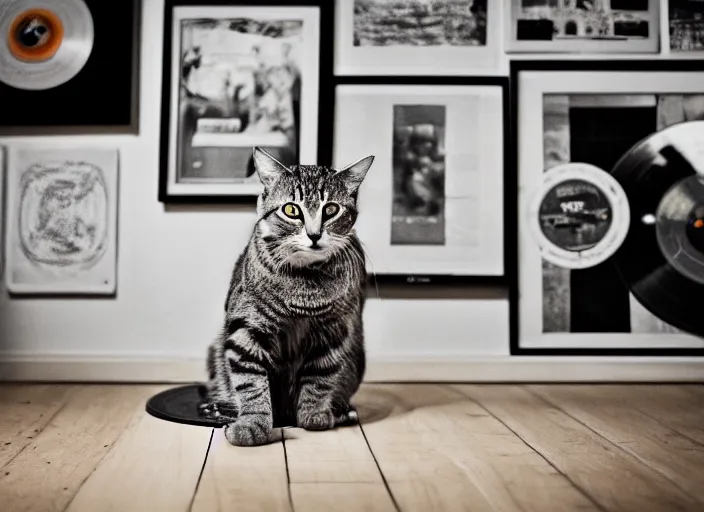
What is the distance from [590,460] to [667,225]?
100 cm

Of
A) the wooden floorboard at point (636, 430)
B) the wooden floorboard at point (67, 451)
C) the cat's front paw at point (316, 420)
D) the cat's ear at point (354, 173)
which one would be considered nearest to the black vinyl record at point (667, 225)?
the wooden floorboard at point (636, 430)

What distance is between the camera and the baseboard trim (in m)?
1.82

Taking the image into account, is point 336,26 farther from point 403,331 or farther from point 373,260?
point 403,331

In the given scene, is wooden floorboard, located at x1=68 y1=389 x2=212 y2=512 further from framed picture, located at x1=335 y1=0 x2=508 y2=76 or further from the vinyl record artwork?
framed picture, located at x1=335 y1=0 x2=508 y2=76

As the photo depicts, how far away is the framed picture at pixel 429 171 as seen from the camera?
1.85 m

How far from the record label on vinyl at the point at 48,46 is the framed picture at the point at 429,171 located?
765 mm

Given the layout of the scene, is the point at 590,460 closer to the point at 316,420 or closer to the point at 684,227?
the point at 316,420

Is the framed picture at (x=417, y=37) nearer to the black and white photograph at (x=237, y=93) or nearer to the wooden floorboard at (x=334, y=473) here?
the black and white photograph at (x=237, y=93)

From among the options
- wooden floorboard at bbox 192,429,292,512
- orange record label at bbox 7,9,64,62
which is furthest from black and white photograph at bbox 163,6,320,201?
wooden floorboard at bbox 192,429,292,512

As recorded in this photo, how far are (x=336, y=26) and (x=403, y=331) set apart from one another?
0.93 metres

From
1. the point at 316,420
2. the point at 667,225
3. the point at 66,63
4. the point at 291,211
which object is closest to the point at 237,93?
the point at 66,63

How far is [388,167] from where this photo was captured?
1854mm

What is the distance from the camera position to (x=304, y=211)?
1.27 metres

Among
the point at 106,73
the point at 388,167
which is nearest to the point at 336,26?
the point at 388,167
